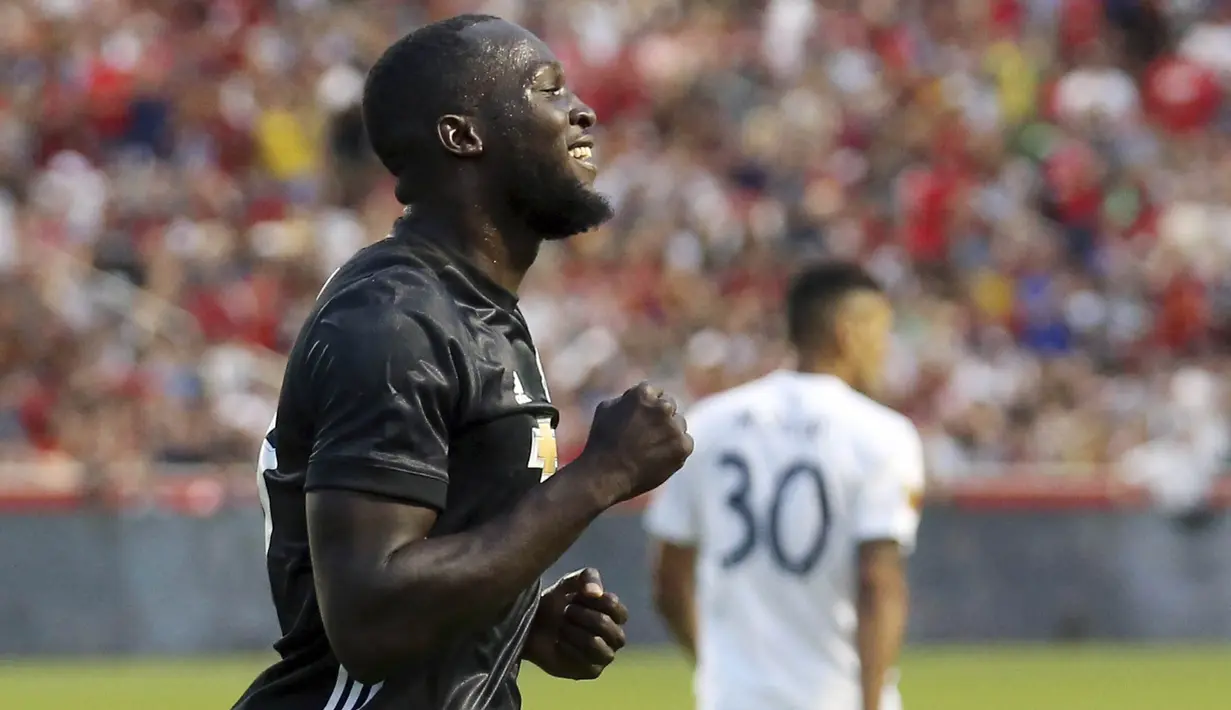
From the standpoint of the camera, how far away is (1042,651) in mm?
15805

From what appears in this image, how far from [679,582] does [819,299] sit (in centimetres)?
97

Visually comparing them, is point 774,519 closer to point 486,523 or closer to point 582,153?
point 582,153

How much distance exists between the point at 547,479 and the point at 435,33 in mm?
710

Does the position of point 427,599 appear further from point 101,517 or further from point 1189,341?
point 1189,341

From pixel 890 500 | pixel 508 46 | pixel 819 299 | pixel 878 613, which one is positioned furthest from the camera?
pixel 819 299

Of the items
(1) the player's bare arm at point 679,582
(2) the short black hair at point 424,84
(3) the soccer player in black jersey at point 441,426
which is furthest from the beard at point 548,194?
(1) the player's bare arm at point 679,582

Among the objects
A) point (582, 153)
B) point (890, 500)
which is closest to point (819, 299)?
point (890, 500)

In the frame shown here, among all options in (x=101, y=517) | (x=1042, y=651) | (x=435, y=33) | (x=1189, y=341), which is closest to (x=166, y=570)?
(x=101, y=517)

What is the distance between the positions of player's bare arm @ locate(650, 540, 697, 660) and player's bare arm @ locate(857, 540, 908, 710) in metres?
0.65

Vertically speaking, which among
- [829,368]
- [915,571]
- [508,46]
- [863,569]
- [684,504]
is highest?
[915,571]

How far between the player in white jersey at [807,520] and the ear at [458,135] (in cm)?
303

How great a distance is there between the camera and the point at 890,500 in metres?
6.13

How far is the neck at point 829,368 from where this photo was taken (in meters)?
6.42

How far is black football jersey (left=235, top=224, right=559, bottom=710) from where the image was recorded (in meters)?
3.02
